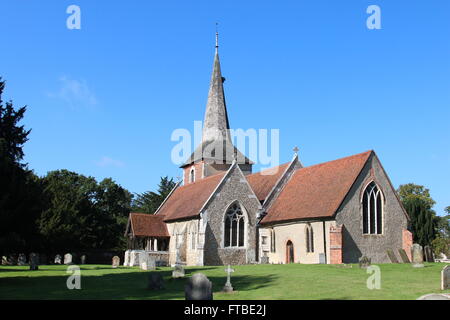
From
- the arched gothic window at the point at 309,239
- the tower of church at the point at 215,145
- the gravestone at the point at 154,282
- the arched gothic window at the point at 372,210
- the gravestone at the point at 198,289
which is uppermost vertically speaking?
the tower of church at the point at 215,145

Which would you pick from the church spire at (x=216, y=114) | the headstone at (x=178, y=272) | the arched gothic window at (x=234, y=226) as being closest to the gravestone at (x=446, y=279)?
the headstone at (x=178, y=272)

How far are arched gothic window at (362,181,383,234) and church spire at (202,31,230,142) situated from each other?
61.4 ft

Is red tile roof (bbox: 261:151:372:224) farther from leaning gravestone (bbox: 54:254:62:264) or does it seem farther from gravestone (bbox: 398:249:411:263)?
leaning gravestone (bbox: 54:254:62:264)

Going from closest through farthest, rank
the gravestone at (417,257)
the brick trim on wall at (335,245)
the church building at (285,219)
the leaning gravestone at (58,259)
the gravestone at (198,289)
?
the gravestone at (198,289) → the gravestone at (417,257) → the brick trim on wall at (335,245) → the church building at (285,219) → the leaning gravestone at (58,259)

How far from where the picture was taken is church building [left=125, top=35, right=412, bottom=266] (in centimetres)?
3022

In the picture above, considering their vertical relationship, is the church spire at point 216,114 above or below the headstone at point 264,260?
above

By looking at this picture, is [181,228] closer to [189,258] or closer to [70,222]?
[189,258]

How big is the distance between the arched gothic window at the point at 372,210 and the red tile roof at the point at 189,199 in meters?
10.9

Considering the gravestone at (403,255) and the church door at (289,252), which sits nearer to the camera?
the gravestone at (403,255)

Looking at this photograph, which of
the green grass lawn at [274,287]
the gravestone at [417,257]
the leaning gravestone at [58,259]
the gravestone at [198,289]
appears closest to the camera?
the gravestone at [198,289]

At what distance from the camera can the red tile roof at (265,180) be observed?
38500mm

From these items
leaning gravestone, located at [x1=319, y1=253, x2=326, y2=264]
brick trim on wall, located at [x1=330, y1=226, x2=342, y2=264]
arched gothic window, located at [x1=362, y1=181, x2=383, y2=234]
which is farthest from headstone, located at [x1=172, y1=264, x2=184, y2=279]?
arched gothic window, located at [x1=362, y1=181, x2=383, y2=234]

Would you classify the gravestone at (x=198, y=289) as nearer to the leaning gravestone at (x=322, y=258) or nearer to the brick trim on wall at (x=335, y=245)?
the brick trim on wall at (x=335, y=245)
